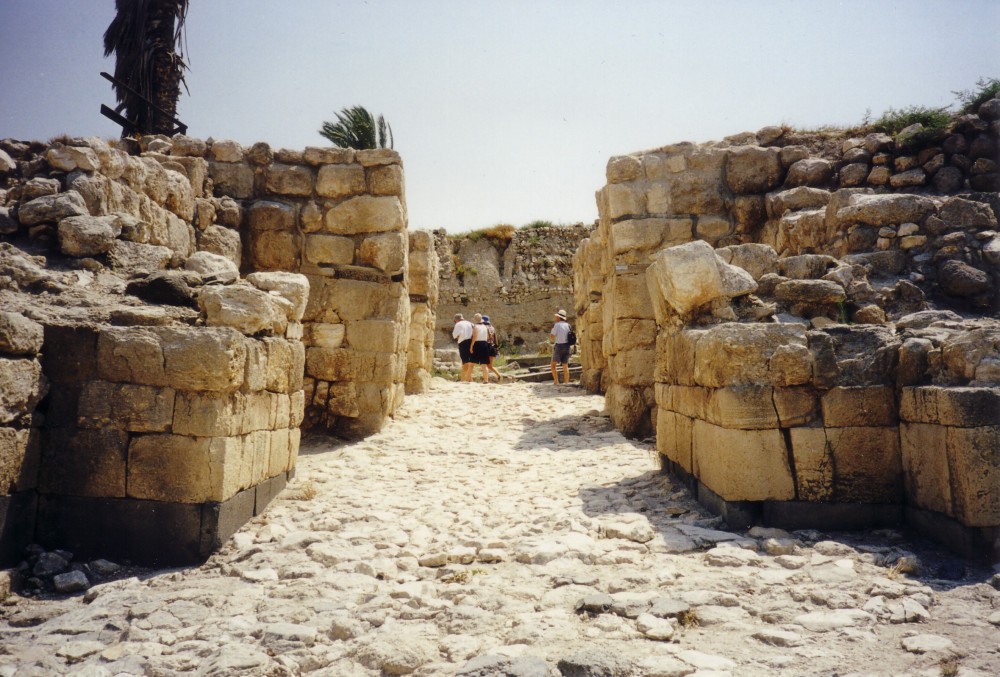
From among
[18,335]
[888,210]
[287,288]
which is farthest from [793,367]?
[18,335]

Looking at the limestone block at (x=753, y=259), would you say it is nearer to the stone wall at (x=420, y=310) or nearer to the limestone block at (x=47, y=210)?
the limestone block at (x=47, y=210)

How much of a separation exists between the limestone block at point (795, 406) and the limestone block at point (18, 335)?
444cm

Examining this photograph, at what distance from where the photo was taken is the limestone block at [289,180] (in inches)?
288

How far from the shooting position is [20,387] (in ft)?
11.6

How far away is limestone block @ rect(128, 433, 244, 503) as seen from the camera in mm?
3846

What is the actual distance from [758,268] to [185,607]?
15.7ft

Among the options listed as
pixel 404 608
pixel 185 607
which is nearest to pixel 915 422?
pixel 404 608

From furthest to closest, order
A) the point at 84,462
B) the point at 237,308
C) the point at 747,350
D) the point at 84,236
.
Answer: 1. the point at 84,236
2. the point at 237,308
3. the point at 747,350
4. the point at 84,462

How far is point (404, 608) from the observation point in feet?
10.2

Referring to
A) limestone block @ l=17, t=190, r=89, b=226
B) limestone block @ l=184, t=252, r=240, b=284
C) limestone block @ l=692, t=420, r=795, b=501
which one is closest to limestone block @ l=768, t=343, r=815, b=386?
limestone block @ l=692, t=420, r=795, b=501

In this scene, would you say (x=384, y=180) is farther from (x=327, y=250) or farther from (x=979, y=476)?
(x=979, y=476)

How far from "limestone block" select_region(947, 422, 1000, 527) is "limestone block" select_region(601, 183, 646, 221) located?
462 centimetres

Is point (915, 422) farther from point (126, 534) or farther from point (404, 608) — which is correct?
point (126, 534)

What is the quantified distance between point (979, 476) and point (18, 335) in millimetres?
5182
